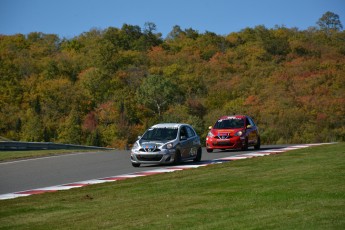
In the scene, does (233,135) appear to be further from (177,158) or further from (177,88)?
(177,88)

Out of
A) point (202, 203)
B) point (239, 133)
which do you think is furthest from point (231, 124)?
point (202, 203)

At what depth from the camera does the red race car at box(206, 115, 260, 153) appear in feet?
Answer: 101

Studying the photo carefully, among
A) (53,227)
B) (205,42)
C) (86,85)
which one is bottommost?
(53,227)

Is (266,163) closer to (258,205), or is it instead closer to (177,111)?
(258,205)

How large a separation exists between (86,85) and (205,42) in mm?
37190

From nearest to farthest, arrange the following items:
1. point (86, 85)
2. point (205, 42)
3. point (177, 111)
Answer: point (177, 111) → point (86, 85) → point (205, 42)

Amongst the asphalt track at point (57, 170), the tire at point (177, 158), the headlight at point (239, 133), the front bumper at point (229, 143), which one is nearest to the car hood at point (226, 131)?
the headlight at point (239, 133)

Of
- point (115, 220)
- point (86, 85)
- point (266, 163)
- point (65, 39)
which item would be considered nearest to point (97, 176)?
point (266, 163)

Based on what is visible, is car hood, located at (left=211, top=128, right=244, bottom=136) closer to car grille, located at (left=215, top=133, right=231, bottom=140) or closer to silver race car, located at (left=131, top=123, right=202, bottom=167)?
car grille, located at (left=215, top=133, right=231, bottom=140)

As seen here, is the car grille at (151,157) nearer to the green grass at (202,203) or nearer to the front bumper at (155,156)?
the front bumper at (155,156)

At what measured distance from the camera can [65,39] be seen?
14850 cm

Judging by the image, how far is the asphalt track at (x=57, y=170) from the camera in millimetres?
19438

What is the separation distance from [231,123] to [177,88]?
7279cm

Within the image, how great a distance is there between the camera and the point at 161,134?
24969mm
